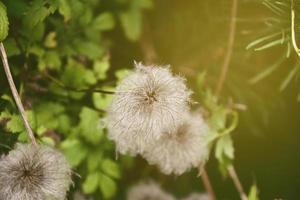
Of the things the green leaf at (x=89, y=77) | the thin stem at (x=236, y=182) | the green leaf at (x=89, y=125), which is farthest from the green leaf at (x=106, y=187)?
the thin stem at (x=236, y=182)

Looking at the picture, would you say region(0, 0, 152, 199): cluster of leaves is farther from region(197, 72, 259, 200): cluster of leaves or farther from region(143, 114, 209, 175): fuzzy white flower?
region(197, 72, 259, 200): cluster of leaves

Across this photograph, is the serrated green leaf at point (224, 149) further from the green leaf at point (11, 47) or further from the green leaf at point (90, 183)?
the green leaf at point (11, 47)

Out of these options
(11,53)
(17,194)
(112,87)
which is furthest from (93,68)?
(17,194)

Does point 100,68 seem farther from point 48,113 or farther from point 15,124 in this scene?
point 15,124

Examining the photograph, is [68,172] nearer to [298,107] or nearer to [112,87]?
[112,87]

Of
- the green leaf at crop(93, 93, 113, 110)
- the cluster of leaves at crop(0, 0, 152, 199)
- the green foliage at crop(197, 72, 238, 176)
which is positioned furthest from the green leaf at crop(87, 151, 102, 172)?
the green foliage at crop(197, 72, 238, 176)

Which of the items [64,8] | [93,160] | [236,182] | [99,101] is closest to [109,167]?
[93,160]
